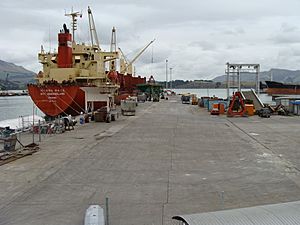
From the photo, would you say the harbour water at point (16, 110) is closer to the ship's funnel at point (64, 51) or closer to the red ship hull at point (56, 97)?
the red ship hull at point (56, 97)

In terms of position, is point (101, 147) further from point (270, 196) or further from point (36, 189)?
point (270, 196)

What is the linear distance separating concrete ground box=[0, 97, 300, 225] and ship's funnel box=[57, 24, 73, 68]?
2090cm

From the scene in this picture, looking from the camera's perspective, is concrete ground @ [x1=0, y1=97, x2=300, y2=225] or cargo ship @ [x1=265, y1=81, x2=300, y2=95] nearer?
concrete ground @ [x1=0, y1=97, x2=300, y2=225]

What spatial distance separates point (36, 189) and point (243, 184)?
6.36 metres

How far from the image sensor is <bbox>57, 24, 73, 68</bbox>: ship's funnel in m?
42.2

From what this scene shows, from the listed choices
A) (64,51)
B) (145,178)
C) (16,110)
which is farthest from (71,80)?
(16,110)

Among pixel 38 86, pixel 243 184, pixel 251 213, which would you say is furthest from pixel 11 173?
pixel 38 86

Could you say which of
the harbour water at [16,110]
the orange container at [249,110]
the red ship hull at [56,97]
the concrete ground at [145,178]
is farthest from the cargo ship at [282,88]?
the concrete ground at [145,178]

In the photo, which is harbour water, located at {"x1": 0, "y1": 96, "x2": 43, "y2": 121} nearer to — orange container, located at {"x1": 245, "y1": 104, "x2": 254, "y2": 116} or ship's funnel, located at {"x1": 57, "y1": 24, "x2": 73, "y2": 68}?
ship's funnel, located at {"x1": 57, "y1": 24, "x2": 73, "y2": 68}

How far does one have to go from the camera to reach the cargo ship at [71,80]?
125ft

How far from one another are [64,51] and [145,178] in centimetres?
3144

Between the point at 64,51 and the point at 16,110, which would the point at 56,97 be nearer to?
the point at 64,51

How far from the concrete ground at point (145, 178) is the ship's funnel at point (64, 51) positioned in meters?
20.9

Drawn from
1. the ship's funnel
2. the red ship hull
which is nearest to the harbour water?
the red ship hull
